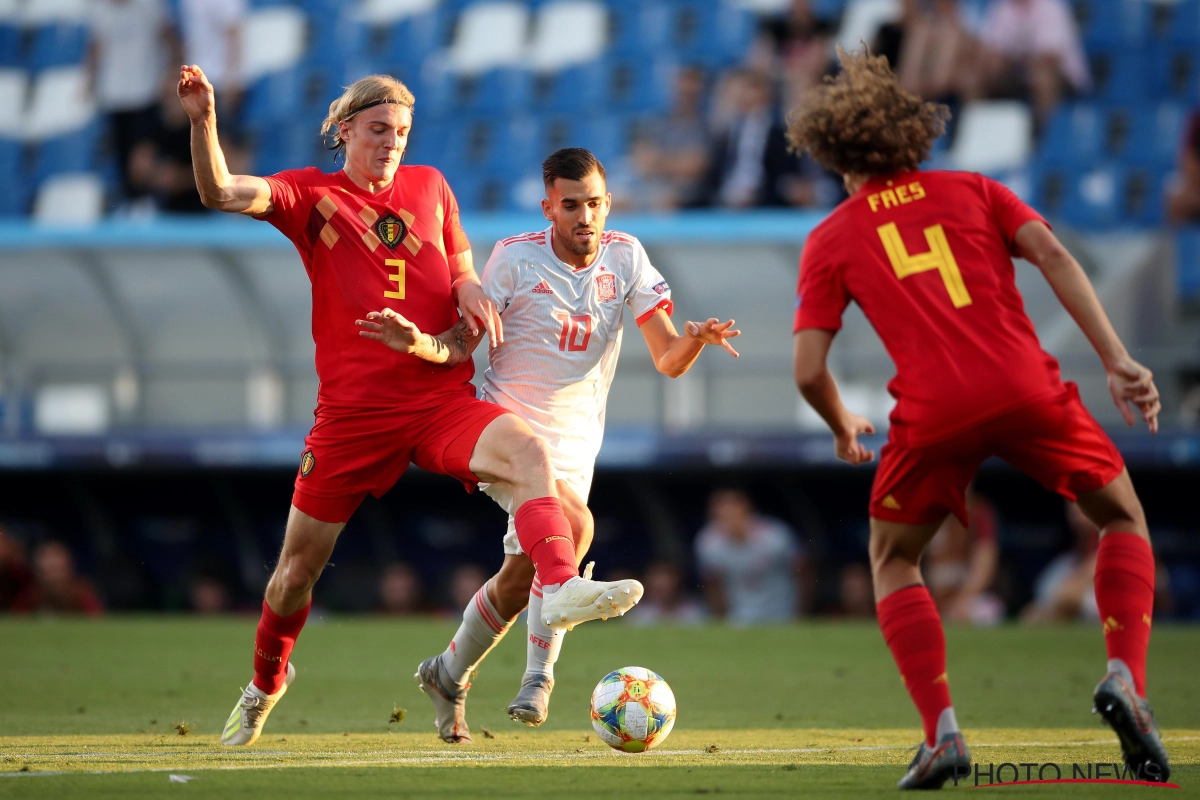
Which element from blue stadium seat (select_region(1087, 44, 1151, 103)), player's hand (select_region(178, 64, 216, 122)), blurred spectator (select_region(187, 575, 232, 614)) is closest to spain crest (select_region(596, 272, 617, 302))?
player's hand (select_region(178, 64, 216, 122))

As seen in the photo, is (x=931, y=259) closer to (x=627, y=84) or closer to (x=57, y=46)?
(x=627, y=84)

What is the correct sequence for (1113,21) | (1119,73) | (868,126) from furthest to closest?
(1113,21) → (1119,73) → (868,126)

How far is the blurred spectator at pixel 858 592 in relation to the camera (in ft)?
43.2

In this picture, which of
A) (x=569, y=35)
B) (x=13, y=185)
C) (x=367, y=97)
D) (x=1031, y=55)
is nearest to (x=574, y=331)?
(x=367, y=97)

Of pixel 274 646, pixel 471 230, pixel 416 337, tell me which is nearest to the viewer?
pixel 416 337

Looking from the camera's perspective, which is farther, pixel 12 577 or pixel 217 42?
pixel 217 42

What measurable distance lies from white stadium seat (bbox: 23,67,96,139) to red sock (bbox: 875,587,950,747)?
51.4 ft

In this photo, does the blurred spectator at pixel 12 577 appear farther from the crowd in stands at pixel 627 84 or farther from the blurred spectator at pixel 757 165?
the blurred spectator at pixel 757 165

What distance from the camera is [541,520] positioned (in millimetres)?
4957

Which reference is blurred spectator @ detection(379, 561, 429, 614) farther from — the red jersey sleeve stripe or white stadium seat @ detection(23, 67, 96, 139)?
the red jersey sleeve stripe

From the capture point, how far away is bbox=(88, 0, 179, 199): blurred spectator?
16.2m

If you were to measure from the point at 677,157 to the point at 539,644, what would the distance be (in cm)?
975

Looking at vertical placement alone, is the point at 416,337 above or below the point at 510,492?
above

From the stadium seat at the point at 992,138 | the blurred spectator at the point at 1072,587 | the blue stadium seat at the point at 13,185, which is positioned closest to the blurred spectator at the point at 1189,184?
the stadium seat at the point at 992,138
